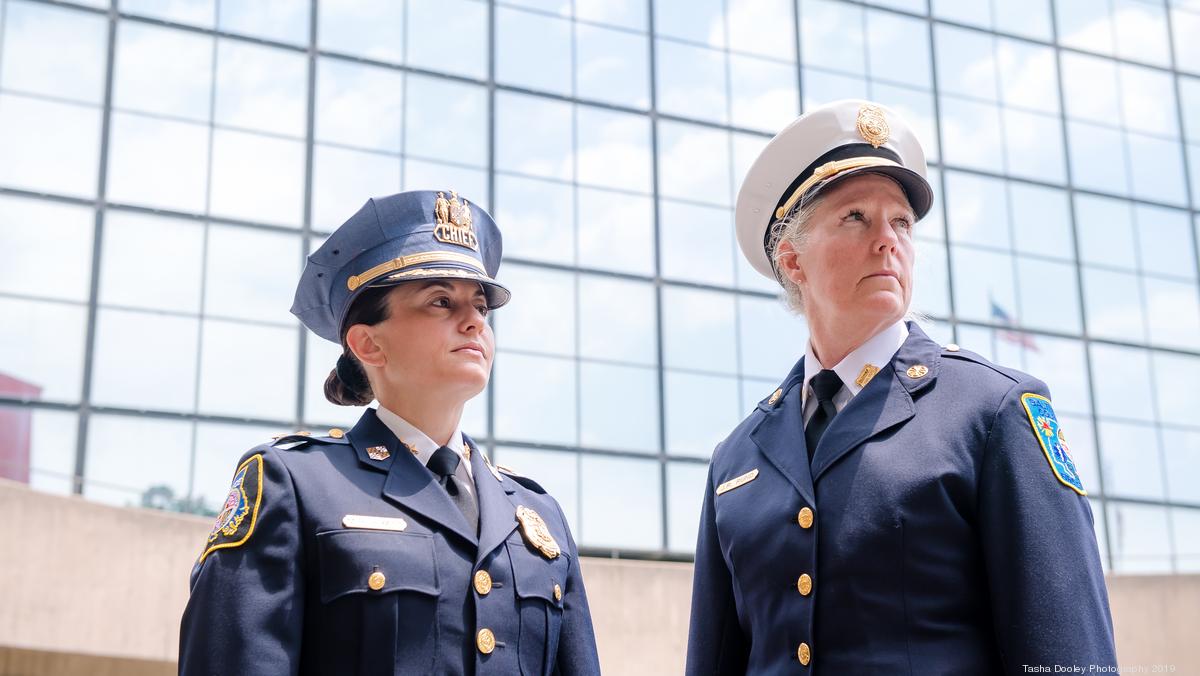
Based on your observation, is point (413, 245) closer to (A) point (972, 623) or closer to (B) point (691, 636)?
(B) point (691, 636)

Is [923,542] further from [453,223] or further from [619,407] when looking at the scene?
[619,407]

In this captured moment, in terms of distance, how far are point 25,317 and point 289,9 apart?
12.8ft

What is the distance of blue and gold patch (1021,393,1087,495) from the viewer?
246 cm

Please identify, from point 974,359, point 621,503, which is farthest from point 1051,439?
point 621,503

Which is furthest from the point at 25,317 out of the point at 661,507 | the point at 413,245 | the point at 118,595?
the point at 413,245

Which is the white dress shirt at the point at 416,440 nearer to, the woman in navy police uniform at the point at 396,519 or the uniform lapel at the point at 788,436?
the woman in navy police uniform at the point at 396,519

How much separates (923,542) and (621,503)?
11125 millimetres

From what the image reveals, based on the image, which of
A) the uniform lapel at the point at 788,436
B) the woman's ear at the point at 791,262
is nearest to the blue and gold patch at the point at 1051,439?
the uniform lapel at the point at 788,436

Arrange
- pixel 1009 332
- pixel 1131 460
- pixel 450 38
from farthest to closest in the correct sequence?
pixel 1131 460, pixel 1009 332, pixel 450 38

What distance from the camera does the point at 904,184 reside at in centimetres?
287

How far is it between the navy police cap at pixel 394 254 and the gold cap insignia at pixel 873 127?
2.80ft

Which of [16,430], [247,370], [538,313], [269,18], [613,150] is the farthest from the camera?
[613,150]

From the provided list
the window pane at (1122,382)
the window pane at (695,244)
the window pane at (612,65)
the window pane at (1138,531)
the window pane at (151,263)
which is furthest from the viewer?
the window pane at (1122,382)

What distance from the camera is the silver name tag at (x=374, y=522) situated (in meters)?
2.77
